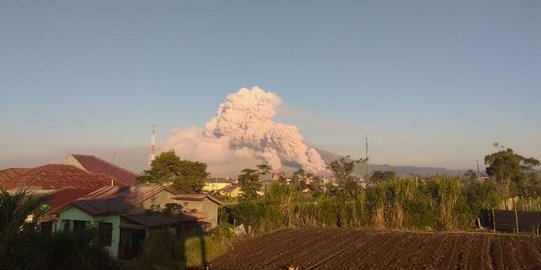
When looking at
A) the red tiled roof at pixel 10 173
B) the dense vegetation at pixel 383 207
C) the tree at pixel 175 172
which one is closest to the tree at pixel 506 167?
the dense vegetation at pixel 383 207

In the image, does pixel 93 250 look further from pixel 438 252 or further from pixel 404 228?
pixel 404 228

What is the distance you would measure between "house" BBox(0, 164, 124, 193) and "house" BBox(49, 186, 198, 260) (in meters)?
6.49

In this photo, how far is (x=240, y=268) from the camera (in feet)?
40.4

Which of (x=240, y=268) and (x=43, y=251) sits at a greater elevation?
(x=43, y=251)

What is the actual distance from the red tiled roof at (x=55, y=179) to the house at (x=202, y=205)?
8.30 metres

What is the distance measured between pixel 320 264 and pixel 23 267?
7.09m

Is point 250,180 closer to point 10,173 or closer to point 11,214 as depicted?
point 10,173

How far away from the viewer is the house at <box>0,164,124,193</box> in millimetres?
24875

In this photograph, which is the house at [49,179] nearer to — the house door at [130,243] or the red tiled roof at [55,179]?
the red tiled roof at [55,179]

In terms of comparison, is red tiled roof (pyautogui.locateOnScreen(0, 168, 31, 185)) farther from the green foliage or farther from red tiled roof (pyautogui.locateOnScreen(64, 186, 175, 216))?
the green foliage

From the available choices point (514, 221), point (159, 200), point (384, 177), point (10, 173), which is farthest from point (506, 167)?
point (10, 173)

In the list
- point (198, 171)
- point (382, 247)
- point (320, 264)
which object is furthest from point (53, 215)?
point (198, 171)

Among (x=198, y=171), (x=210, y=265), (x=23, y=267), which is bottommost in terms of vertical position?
(x=210, y=265)

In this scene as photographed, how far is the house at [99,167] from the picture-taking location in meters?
37.1
